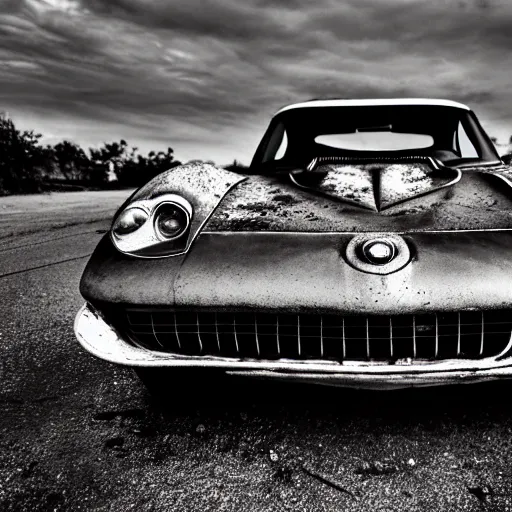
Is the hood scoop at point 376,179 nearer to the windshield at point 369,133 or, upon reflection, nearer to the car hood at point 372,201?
the car hood at point 372,201

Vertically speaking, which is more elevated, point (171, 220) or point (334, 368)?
Result: point (171, 220)

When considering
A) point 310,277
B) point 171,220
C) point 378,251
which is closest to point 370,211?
point 378,251

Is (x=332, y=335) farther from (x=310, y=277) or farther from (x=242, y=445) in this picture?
(x=242, y=445)

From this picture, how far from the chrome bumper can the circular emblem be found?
0.29 metres

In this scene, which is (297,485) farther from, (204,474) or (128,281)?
(128,281)

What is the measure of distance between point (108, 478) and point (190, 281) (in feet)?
2.15

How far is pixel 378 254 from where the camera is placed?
1416 mm

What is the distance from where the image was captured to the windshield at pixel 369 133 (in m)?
2.83

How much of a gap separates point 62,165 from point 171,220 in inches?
587

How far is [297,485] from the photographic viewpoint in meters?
1.43

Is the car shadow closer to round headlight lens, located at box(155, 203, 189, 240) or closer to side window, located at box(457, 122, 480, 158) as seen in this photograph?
round headlight lens, located at box(155, 203, 189, 240)

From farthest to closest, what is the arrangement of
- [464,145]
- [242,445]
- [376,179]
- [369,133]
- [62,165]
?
[62,165], [369,133], [464,145], [376,179], [242,445]

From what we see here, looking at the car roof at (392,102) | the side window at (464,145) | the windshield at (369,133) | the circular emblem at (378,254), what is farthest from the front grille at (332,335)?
the car roof at (392,102)

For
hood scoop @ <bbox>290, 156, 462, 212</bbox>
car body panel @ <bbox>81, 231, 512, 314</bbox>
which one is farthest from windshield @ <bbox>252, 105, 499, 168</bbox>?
car body panel @ <bbox>81, 231, 512, 314</bbox>
